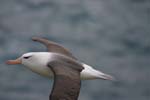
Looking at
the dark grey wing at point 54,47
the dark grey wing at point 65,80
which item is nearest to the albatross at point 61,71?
the dark grey wing at point 65,80

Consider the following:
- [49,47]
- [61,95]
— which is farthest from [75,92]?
[49,47]

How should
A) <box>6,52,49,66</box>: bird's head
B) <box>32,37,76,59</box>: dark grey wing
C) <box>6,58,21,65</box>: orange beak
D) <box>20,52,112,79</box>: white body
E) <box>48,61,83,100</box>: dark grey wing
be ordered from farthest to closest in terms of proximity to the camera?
<box>32,37,76,59</box>: dark grey wing, <box>6,58,21,65</box>: orange beak, <box>6,52,49,66</box>: bird's head, <box>20,52,112,79</box>: white body, <box>48,61,83,100</box>: dark grey wing

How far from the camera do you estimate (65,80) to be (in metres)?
11.7

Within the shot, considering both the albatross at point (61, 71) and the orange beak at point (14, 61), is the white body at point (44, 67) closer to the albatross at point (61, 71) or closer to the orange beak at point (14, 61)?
the albatross at point (61, 71)

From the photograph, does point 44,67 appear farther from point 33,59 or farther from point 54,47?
point 54,47

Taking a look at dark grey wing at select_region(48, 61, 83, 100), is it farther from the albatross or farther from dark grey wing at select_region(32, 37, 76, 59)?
dark grey wing at select_region(32, 37, 76, 59)

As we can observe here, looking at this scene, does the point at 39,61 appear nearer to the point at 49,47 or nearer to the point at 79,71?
the point at 79,71

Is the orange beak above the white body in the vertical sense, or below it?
below

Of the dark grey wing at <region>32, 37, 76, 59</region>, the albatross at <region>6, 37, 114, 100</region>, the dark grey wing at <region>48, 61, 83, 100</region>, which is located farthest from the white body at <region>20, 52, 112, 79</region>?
the dark grey wing at <region>32, 37, 76, 59</region>

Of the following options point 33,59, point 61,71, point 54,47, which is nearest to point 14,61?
point 33,59

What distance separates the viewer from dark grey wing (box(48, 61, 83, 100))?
11234mm

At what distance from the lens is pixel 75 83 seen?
1166 cm

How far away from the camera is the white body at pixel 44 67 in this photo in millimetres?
12711

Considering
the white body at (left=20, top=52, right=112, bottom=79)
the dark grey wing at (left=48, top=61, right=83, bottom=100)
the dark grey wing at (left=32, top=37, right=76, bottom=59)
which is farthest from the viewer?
the dark grey wing at (left=32, top=37, right=76, bottom=59)
